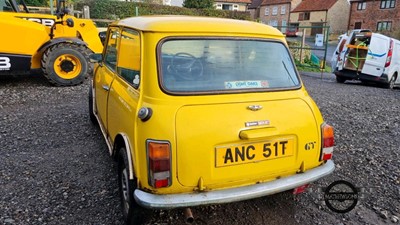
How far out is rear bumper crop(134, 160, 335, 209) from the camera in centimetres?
232

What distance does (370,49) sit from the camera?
1077cm

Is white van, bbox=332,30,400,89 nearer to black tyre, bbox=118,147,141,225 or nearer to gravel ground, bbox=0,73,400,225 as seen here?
gravel ground, bbox=0,73,400,225

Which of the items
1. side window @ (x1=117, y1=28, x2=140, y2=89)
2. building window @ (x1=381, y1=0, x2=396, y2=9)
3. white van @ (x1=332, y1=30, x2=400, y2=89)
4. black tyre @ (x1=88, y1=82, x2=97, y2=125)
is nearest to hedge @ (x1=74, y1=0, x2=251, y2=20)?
white van @ (x1=332, y1=30, x2=400, y2=89)

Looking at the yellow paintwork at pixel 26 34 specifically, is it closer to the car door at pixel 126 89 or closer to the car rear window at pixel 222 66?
the car door at pixel 126 89

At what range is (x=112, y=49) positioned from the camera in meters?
3.83

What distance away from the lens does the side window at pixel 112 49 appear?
3631mm

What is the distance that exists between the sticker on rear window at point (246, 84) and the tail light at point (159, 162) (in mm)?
790

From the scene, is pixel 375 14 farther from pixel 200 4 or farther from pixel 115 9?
pixel 115 9

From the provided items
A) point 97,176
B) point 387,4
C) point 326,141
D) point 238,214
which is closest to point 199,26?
point 326,141

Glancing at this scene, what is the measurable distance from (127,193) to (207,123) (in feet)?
2.96

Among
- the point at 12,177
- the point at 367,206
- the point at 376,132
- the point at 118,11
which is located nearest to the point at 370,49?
the point at 376,132

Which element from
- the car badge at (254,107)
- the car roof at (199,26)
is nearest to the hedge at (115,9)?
the car roof at (199,26)

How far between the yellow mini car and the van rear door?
30.1 feet

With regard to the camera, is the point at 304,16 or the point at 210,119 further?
the point at 304,16
